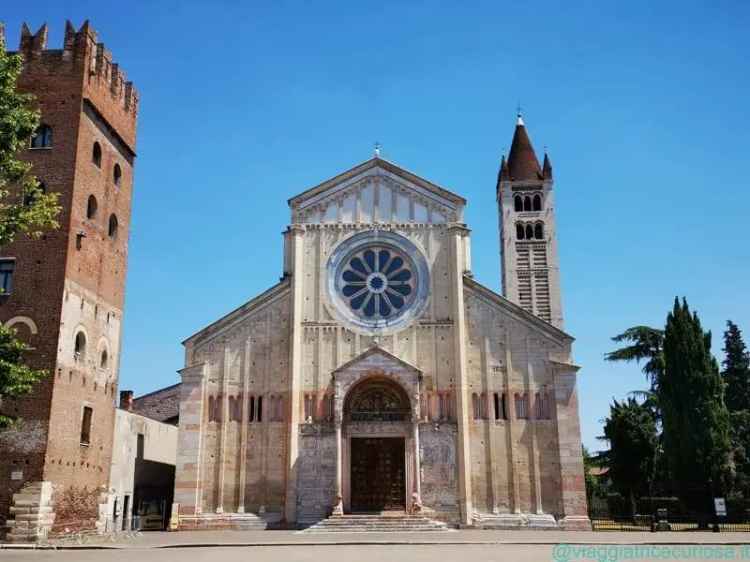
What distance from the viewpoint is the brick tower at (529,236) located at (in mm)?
46969

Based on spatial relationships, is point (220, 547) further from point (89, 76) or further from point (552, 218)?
point (552, 218)

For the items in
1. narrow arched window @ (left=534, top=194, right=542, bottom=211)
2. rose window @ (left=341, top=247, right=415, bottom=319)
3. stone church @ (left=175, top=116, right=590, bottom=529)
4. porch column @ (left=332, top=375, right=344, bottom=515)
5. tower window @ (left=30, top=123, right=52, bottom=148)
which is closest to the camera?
tower window @ (left=30, top=123, right=52, bottom=148)

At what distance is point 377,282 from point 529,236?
61.6ft

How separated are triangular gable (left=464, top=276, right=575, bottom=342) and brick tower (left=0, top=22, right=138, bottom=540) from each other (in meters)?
15.6

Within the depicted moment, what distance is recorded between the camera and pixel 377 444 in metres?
31.3

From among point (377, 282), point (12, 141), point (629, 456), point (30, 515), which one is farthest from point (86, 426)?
point (629, 456)

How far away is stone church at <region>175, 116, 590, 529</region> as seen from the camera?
97.9 ft

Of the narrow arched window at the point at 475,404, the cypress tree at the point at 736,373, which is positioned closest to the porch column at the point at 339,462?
the narrow arched window at the point at 475,404

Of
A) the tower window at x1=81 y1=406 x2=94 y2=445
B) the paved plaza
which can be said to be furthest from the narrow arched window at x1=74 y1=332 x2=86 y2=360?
the paved plaza

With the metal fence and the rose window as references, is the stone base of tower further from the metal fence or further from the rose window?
the metal fence

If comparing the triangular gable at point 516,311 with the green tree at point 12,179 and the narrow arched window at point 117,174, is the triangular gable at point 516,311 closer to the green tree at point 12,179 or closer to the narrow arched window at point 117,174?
the narrow arched window at point 117,174

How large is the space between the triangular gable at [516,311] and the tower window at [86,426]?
16.5 metres

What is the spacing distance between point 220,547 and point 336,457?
787 centimetres

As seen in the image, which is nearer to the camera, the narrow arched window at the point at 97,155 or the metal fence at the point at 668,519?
the narrow arched window at the point at 97,155
